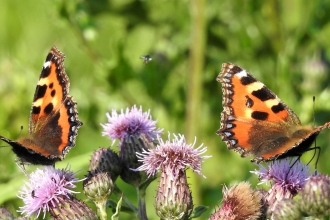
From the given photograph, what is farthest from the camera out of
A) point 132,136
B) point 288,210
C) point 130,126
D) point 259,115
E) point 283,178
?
point 130,126

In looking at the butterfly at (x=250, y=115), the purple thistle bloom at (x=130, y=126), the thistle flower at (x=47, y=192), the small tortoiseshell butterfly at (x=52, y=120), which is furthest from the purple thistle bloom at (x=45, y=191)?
the butterfly at (x=250, y=115)

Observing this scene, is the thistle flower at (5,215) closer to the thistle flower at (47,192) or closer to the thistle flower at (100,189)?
the thistle flower at (47,192)

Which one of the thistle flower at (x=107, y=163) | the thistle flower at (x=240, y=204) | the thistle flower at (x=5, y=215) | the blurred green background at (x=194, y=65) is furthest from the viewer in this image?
the blurred green background at (x=194, y=65)

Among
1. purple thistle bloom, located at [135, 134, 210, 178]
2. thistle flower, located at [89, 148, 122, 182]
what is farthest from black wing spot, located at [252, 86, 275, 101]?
thistle flower, located at [89, 148, 122, 182]

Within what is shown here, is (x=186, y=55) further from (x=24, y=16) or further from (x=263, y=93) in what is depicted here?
(x=24, y=16)

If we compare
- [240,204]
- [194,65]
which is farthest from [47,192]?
[194,65]

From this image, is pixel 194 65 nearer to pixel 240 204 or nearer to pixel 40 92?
pixel 40 92

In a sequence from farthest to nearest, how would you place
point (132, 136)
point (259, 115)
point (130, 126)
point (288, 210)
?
point (130, 126), point (132, 136), point (259, 115), point (288, 210)

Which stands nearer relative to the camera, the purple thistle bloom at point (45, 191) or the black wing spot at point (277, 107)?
the purple thistle bloom at point (45, 191)
